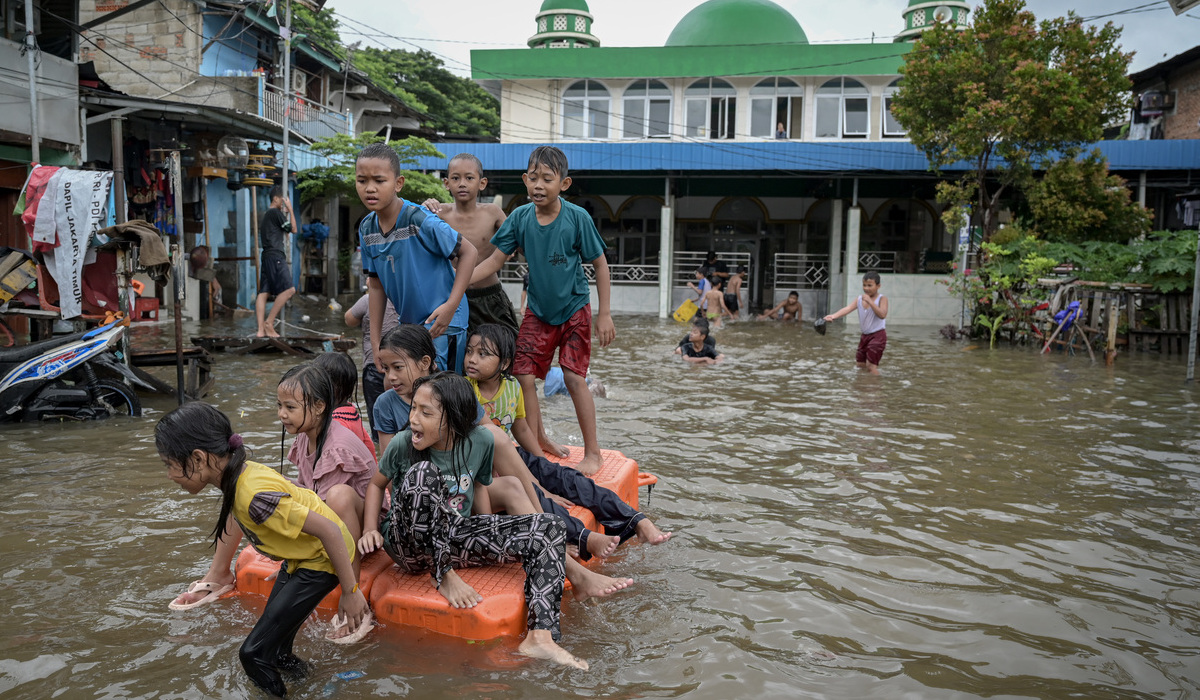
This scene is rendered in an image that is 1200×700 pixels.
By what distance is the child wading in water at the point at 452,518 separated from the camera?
368 cm

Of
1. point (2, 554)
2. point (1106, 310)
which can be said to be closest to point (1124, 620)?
point (2, 554)

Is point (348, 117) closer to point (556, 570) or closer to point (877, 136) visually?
point (877, 136)

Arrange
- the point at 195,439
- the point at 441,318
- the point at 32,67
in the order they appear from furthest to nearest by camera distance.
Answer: the point at 32,67
the point at 441,318
the point at 195,439

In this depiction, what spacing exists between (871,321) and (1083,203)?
10416 mm

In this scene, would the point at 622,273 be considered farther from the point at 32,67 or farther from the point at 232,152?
the point at 32,67

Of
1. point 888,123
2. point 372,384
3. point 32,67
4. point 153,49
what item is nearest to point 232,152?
point 32,67

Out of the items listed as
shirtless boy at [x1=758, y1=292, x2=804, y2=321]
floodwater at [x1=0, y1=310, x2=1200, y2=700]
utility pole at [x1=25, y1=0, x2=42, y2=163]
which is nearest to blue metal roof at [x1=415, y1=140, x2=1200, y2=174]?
shirtless boy at [x1=758, y1=292, x2=804, y2=321]

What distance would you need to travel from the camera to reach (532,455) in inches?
197

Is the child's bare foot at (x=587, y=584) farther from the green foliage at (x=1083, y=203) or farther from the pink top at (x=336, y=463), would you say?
the green foliage at (x=1083, y=203)

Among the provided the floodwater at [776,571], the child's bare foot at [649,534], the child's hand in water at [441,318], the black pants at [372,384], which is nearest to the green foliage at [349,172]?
the floodwater at [776,571]

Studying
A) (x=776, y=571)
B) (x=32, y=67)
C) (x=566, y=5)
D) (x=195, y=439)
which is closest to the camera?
(x=195, y=439)

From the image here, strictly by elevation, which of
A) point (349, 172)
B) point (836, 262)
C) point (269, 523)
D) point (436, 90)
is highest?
point (436, 90)

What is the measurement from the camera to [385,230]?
16.1ft

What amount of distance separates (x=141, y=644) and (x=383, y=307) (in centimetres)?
220
